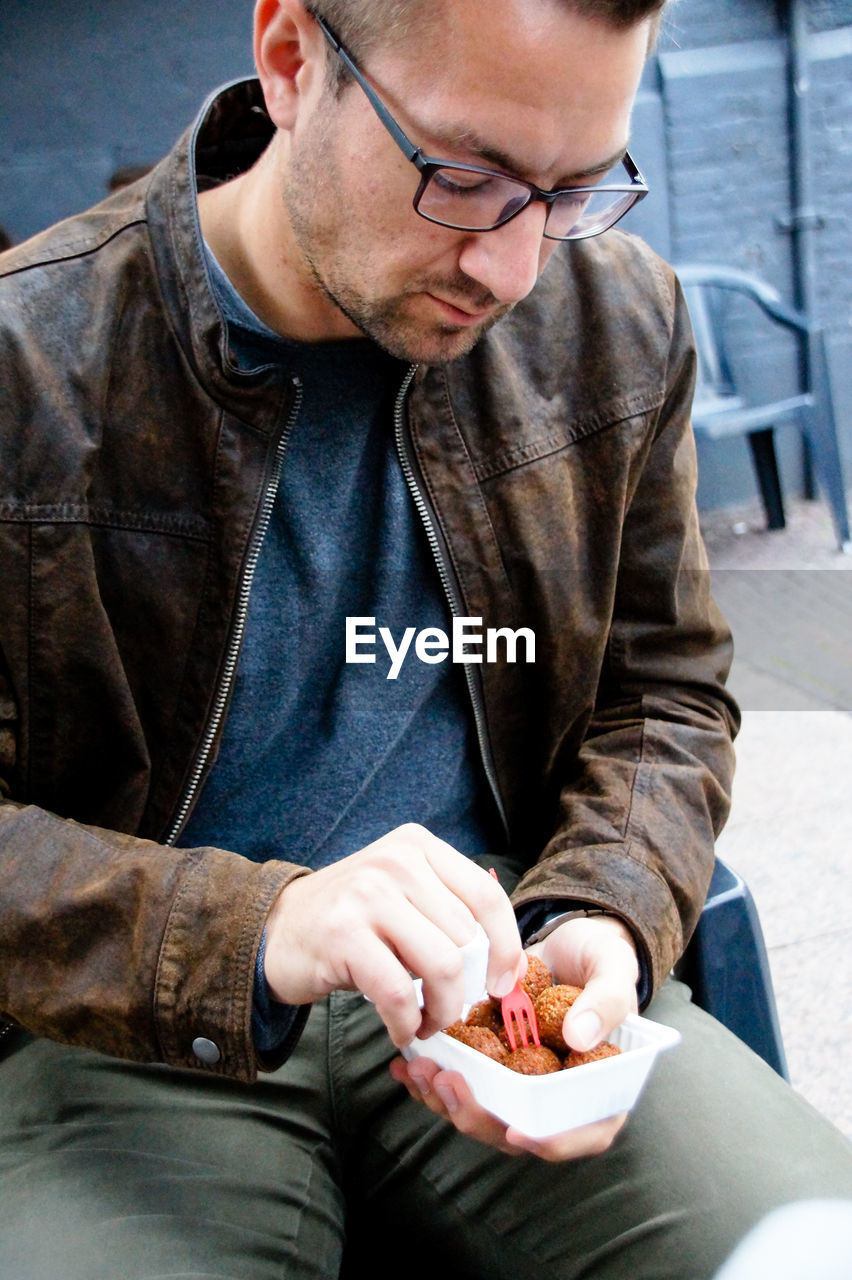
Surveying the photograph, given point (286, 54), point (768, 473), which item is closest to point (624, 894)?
point (286, 54)

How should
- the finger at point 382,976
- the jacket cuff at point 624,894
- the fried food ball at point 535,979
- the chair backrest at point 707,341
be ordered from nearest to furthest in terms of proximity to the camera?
the finger at point 382,976, the fried food ball at point 535,979, the jacket cuff at point 624,894, the chair backrest at point 707,341

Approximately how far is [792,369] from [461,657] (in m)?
5.09

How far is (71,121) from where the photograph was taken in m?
5.30

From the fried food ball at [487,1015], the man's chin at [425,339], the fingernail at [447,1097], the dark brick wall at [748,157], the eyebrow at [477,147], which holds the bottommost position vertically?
the dark brick wall at [748,157]

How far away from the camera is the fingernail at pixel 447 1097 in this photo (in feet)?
3.97

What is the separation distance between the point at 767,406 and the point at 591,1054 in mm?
4984

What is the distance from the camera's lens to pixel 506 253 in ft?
4.48

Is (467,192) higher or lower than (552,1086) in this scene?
higher

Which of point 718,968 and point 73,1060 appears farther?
point 718,968

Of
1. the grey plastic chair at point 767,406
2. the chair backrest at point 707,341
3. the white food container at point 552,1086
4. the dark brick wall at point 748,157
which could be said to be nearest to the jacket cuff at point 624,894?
the white food container at point 552,1086

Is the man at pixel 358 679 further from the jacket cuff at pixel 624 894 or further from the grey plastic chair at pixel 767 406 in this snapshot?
the grey plastic chair at pixel 767 406

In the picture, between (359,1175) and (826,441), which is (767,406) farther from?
(359,1175)

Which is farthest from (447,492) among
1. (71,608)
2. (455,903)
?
(455,903)

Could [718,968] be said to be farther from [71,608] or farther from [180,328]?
[180,328]
